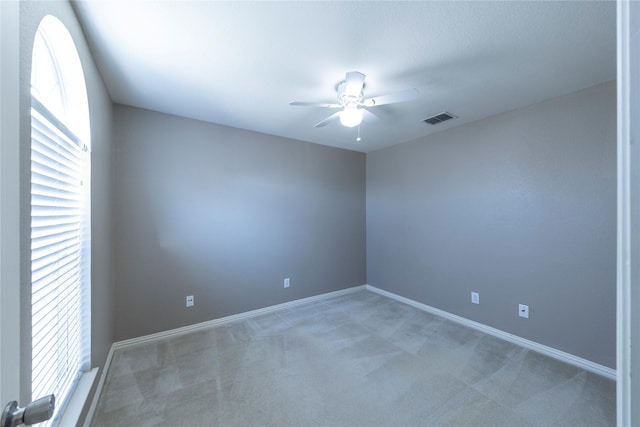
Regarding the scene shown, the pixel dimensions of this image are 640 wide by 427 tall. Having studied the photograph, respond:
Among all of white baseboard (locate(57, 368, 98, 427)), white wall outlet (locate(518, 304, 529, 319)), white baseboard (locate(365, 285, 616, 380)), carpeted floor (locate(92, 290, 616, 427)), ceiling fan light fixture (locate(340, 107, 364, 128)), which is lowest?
carpeted floor (locate(92, 290, 616, 427))

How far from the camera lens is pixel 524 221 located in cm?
242

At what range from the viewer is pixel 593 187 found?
2.05 metres

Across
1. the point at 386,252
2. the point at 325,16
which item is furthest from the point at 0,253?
the point at 386,252

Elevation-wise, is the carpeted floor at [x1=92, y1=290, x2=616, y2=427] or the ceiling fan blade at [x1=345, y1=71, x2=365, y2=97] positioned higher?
the ceiling fan blade at [x1=345, y1=71, x2=365, y2=97]

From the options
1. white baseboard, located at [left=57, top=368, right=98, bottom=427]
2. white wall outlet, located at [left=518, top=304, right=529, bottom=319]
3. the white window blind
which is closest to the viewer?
the white window blind

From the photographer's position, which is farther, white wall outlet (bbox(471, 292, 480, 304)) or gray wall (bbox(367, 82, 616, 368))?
white wall outlet (bbox(471, 292, 480, 304))

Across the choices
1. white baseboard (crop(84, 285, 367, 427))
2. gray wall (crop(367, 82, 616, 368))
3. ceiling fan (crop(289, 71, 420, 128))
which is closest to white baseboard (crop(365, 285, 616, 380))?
gray wall (crop(367, 82, 616, 368))

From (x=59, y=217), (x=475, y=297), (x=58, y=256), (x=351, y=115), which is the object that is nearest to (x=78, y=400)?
(x=58, y=256)

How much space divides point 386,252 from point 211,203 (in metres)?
2.54

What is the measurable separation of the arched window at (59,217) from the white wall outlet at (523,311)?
336cm

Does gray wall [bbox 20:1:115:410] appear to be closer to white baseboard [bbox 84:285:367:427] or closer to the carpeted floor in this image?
white baseboard [bbox 84:285:367:427]

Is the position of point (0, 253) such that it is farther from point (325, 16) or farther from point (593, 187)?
point (593, 187)

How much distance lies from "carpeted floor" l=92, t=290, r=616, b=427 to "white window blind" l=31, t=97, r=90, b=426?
586mm

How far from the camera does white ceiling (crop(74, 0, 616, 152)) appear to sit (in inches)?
51.7
